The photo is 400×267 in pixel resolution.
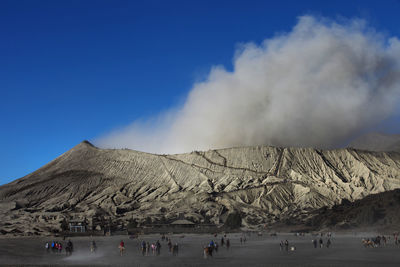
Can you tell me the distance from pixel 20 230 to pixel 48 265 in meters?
104

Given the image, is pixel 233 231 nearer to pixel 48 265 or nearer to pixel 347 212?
pixel 347 212

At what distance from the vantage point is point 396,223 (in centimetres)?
12950

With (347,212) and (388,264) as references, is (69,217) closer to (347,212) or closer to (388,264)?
(347,212)

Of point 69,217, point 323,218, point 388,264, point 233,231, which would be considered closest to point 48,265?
point 388,264

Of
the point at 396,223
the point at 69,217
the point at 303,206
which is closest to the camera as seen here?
the point at 396,223

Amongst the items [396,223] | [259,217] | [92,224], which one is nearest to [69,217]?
[92,224]

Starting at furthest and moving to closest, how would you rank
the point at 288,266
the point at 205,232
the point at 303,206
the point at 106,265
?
the point at 303,206 → the point at 205,232 → the point at 106,265 → the point at 288,266

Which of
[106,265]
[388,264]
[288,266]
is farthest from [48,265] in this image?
[388,264]

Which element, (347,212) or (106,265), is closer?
(106,265)

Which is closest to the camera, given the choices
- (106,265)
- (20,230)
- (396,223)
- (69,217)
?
(106,265)

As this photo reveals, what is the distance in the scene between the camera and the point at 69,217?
180m

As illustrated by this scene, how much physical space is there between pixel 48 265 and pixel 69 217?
140m

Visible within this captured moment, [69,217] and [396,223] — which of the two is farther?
[69,217]

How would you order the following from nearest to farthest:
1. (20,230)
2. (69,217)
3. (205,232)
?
1. (20,230)
2. (205,232)
3. (69,217)
